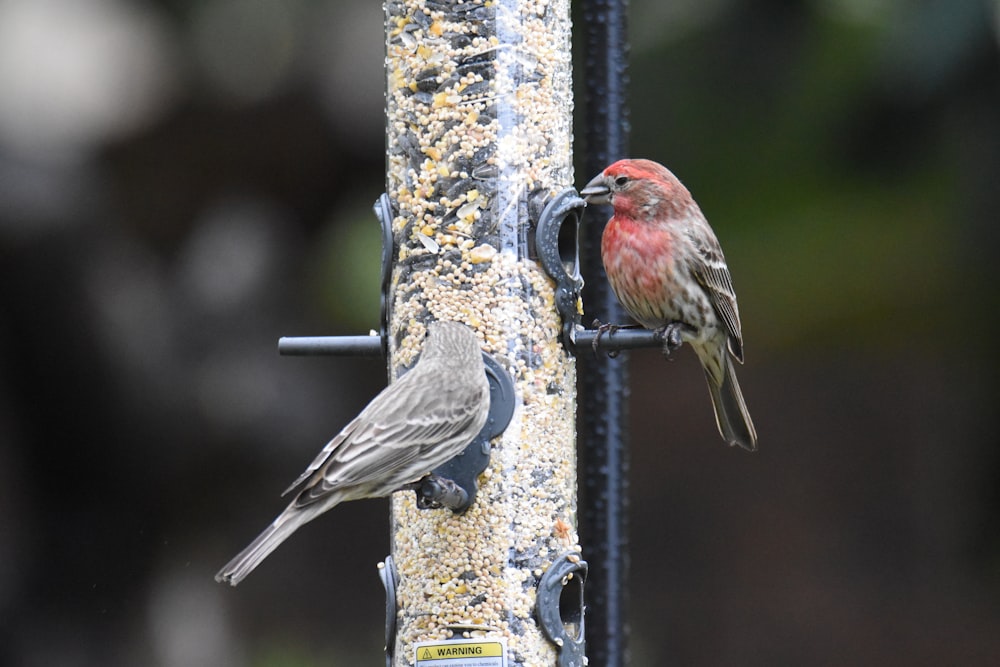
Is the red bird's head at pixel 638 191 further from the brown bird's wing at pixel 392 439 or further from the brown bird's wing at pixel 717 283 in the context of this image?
the brown bird's wing at pixel 392 439

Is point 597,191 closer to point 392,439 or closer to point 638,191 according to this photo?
point 638,191

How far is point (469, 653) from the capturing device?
19.3 feet

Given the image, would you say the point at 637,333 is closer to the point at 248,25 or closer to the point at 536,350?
the point at 536,350

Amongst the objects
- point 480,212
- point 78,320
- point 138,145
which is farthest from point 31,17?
point 480,212

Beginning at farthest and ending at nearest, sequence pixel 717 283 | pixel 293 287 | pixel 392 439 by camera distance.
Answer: pixel 293 287 < pixel 717 283 < pixel 392 439

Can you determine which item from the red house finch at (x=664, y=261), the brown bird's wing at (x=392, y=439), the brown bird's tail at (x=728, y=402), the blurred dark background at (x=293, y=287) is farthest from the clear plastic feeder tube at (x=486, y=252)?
the blurred dark background at (x=293, y=287)

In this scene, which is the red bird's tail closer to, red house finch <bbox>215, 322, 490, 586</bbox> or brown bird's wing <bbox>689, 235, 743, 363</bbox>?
brown bird's wing <bbox>689, 235, 743, 363</bbox>

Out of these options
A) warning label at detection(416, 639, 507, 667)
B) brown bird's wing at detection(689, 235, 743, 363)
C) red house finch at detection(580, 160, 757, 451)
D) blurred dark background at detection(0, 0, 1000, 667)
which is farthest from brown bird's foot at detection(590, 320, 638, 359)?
blurred dark background at detection(0, 0, 1000, 667)

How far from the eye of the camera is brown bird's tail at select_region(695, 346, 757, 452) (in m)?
7.23

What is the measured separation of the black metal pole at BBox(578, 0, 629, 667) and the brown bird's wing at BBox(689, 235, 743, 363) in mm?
684

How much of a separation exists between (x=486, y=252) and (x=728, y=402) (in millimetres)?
1553

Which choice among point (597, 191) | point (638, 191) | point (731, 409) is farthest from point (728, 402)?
point (597, 191)

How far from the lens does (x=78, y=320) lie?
10625 millimetres

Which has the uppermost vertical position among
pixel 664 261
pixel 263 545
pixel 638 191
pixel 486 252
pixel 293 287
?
pixel 638 191
